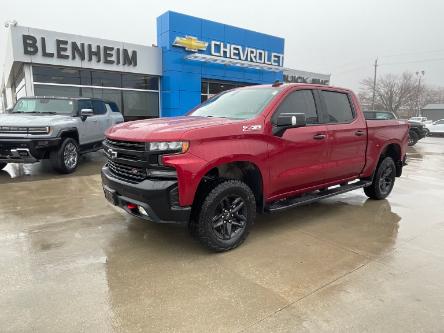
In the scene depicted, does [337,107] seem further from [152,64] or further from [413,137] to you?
[413,137]

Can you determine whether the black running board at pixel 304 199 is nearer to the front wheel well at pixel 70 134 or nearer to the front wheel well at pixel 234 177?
the front wheel well at pixel 234 177

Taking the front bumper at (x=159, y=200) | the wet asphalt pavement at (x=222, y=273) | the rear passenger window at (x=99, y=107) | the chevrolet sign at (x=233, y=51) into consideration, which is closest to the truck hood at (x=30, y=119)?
the rear passenger window at (x=99, y=107)

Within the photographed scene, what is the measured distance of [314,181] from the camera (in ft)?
15.7

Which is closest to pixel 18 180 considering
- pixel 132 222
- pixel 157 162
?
pixel 132 222

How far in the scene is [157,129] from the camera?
3564mm

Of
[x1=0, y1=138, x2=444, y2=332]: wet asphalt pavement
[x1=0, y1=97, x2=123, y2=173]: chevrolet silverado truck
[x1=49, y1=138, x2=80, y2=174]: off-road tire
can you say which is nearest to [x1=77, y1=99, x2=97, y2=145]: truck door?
[x1=0, y1=97, x2=123, y2=173]: chevrolet silverado truck

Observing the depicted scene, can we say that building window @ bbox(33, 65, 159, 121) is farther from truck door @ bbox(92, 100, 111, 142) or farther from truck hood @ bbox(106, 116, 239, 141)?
truck hood @ bbox(106, 116, 239, 141)

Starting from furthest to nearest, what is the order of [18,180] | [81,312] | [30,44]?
[30,44], [18,180], [81,312]

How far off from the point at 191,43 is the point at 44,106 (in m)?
11.1

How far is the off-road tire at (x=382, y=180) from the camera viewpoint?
602 centimetres

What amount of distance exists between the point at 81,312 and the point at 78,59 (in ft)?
48.1

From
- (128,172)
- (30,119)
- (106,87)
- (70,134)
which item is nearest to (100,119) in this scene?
(70,134)

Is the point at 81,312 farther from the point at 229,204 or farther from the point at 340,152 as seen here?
the point at 340,152

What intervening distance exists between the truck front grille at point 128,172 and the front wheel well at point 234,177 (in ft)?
2.03
